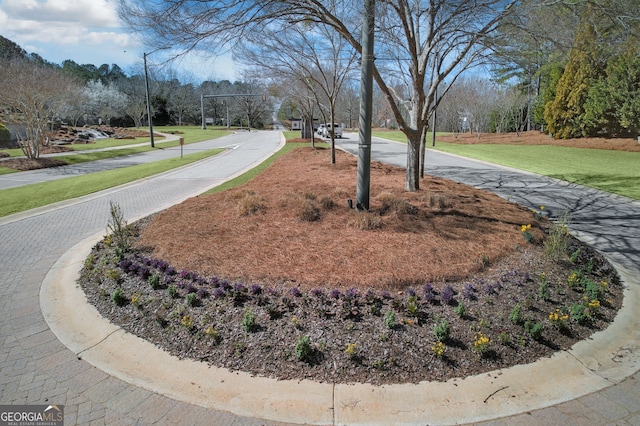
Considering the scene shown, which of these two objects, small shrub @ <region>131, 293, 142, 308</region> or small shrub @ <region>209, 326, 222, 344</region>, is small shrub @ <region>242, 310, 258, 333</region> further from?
small shrub @ <region>131, 293, 142, 308</region>

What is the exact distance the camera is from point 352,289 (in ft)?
13.6

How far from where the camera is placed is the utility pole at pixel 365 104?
Answer: 20.1 feet

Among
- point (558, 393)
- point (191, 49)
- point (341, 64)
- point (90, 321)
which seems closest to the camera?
point (558, 393)

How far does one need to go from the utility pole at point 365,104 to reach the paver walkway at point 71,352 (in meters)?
4.09

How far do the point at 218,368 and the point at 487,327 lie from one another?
252 centimetres

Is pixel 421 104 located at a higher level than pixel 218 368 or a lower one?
higher

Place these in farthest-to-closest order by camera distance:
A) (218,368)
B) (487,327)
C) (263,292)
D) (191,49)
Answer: (191,49), (263,292), (487,327), (218,368)

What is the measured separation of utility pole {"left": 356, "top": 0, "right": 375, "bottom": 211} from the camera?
20.1 feet

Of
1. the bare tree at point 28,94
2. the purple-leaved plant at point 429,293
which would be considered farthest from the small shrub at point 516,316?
the bare tree at point 28,94

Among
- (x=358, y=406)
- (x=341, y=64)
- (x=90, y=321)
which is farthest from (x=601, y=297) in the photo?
(x=341, y=64)

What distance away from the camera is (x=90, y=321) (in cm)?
394

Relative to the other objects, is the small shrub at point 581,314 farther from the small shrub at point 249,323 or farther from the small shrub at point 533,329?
the small shrub at point 249,323

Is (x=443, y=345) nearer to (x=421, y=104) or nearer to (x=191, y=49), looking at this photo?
(x=191, y=49)

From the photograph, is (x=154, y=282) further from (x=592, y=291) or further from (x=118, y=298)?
(x=592, y=291)
